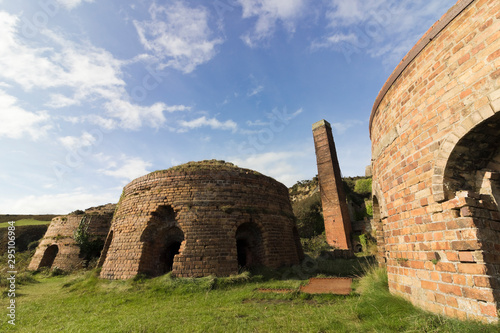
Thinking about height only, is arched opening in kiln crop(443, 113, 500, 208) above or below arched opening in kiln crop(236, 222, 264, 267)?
above

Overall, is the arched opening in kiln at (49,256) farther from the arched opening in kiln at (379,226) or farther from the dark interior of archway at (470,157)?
the dark interior of archway at (470,157)

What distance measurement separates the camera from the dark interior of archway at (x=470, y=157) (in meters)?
2.43

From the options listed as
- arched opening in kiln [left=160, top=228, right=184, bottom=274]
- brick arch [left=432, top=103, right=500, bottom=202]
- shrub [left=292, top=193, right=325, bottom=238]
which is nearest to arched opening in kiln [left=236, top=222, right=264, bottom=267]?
arched opening in kiln [left=160, top=228, right=184, bottom=274]

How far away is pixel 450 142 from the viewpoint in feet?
8.29

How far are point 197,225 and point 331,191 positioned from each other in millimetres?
12392

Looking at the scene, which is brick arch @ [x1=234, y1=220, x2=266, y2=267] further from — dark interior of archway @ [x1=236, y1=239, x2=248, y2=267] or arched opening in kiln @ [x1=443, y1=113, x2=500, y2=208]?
arched opening in kiln @ [x1=443, y1=113, x2=500, y2=208]

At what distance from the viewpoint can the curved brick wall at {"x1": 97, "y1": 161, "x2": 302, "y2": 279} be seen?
7.63 meters

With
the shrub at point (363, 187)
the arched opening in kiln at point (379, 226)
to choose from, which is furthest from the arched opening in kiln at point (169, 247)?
the shrub at point (363, 187)

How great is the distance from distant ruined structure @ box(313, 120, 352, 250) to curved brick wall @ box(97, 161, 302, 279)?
833cm

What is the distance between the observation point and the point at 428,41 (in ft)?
9.61

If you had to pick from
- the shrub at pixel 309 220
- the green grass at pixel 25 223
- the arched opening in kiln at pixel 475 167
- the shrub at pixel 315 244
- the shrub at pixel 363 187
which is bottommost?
the shrub at pixel 315 244

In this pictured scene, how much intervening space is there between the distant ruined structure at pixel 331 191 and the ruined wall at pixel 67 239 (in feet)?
47.2

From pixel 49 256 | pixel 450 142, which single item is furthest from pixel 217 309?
pixel 49 256

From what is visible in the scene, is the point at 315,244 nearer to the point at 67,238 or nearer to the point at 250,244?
the point at 250,244
